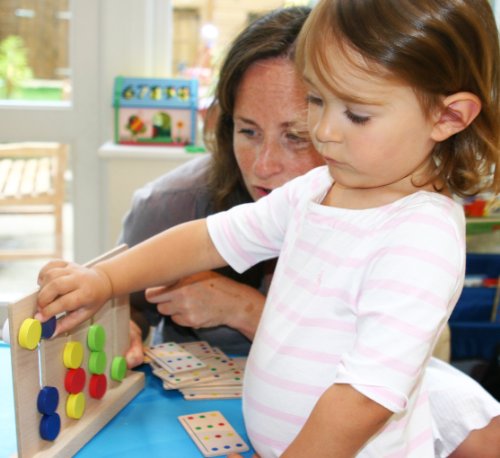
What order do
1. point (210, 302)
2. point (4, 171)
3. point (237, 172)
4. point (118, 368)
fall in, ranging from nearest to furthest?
1. point (118, 368)
2. point (210, 302)
3. point (237, 172)
4. point (4, 171)

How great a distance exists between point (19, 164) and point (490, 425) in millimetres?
1505

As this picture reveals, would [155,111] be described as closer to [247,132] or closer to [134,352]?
[247,132]

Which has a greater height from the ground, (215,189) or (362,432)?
(215,189)

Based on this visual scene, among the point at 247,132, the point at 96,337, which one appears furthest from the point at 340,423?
the point at 247,132

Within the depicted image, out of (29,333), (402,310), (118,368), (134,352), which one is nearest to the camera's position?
(402,310)

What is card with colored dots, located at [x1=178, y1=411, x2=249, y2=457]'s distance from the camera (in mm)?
877

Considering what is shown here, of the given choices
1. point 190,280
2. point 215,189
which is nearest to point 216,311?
point 190,280

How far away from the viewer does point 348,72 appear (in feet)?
2.24

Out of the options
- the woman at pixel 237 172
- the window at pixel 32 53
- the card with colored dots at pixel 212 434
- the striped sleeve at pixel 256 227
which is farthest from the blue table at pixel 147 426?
the window at pixel 32 53

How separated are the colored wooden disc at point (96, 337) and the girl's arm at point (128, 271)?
Answer: 0.03 meters

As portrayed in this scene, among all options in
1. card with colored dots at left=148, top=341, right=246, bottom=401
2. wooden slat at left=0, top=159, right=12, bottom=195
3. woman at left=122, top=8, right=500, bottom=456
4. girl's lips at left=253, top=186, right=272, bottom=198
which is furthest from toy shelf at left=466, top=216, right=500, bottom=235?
wooden slat at left=0, top=159, right=12, bottom=195

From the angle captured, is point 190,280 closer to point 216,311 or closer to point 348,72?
point 216,311

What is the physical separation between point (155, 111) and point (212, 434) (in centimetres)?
114

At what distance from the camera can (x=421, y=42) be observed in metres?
0.66
